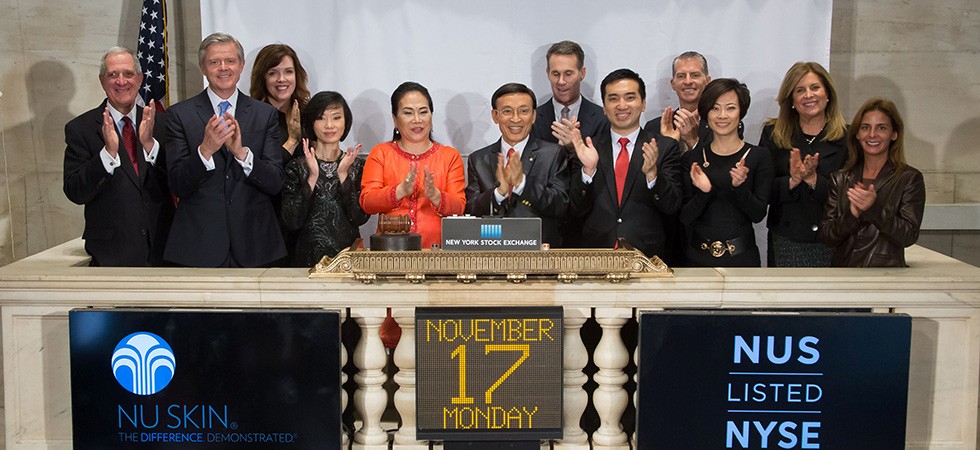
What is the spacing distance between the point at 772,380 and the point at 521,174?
6.05 ft

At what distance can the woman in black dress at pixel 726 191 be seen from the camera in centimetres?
524

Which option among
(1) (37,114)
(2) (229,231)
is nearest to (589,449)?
(2) (229,231)

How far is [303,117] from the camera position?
5.68 m

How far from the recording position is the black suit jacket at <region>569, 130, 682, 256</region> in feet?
17.7

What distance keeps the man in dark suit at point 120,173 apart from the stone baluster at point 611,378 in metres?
2.63

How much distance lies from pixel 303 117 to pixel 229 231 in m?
0.76

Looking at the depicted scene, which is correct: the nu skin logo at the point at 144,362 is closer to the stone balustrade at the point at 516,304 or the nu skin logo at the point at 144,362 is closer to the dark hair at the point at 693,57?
the stone balustrade at the point at 516,304

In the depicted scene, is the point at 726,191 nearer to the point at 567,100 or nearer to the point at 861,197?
the point at 861,197

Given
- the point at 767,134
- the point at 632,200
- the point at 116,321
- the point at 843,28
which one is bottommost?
the point at 116,321

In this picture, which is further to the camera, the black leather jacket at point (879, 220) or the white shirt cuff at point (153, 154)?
the white shirt cuff at point (153, 154)

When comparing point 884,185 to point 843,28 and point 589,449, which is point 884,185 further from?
point 843,28

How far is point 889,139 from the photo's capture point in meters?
4.98

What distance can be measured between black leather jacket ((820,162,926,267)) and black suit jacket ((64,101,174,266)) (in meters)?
3.36

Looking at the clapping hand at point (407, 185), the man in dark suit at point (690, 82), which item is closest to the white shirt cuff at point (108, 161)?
the clapping hand at point (407, 185)
